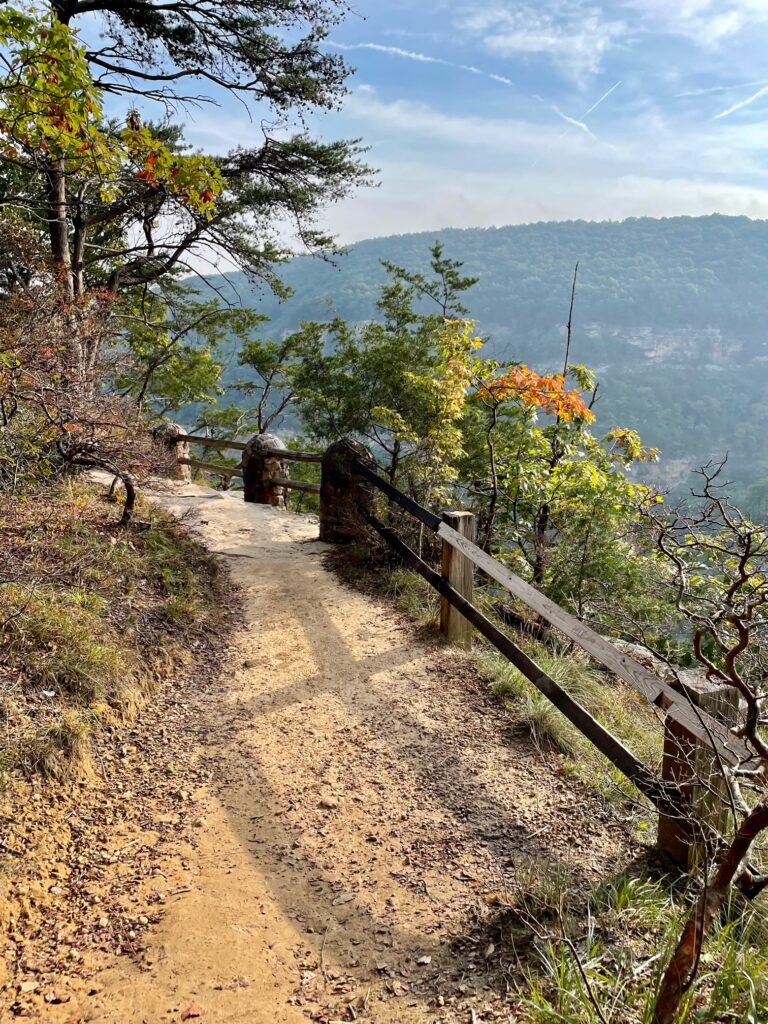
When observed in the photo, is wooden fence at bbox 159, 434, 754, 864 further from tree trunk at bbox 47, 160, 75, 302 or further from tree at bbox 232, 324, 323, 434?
tree at bbox 232, 324, 323, 434

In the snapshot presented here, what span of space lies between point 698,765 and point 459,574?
2358 millimetres

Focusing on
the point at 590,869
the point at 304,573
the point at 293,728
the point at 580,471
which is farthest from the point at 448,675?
the point at 580,471

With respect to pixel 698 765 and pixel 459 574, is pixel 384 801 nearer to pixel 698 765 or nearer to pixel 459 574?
pixel 698 765

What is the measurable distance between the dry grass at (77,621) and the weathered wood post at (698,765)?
2.70m

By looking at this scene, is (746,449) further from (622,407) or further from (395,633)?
(395,633)

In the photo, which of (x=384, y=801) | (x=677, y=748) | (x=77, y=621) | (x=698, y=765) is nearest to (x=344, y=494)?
(x=77, y=621)

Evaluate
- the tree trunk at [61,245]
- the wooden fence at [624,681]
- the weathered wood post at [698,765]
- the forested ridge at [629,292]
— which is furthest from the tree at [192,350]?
the forested ridge at [629,292]

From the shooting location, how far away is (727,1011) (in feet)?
5.32

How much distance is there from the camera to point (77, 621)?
3590 mm

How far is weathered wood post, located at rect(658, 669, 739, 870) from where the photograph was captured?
223 centimetres

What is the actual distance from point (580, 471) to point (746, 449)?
193 ft

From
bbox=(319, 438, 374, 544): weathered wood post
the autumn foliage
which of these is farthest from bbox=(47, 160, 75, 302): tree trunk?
the autumn foliage

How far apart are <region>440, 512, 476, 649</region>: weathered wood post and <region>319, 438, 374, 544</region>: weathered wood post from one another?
1981 mm

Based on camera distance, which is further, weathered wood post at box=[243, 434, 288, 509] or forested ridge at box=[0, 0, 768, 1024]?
weathered wood post at box=[243, 434, 288, 509]
